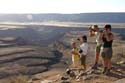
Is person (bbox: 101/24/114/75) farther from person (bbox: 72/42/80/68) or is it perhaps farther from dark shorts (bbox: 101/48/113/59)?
person (bbox: 72/42/80/68)

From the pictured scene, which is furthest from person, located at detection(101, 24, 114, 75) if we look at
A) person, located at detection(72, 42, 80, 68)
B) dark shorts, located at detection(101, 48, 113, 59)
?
person, located at detection(72, 42, 80, 68)

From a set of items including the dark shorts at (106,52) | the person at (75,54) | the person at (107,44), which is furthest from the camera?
the person at (75,54)

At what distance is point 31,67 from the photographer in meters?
29.7

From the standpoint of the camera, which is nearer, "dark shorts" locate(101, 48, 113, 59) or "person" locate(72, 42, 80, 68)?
"dark shorts" locate(101, 48, 113, 59)

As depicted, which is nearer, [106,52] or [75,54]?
[106,52]

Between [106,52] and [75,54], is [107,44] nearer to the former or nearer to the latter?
[106,52]

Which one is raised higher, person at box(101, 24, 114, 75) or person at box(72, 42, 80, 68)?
person at box(101, 24, 114, 75)

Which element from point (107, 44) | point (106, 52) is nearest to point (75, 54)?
point (106, 52)

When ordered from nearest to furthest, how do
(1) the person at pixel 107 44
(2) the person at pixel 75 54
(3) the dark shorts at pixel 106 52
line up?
(1) the person at pixel 107 44
(3) the dark shorts at pixel 106 52
(2) the person at pixel 75 54

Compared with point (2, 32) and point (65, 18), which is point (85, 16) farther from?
point (2, 32)

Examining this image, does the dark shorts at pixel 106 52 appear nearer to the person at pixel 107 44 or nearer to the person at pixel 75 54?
the person at pixel 107 44

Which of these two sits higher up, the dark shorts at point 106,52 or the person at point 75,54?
the dark shorts at point 106,52

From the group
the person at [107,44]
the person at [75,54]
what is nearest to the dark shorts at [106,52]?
the person at [107,44]

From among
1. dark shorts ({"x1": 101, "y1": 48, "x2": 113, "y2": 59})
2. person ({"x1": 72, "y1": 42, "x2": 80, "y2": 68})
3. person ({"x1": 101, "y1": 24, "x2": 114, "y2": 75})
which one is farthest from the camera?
person ({"x1": 72, "y1": 42, "x2": 80, "y2": 68})
